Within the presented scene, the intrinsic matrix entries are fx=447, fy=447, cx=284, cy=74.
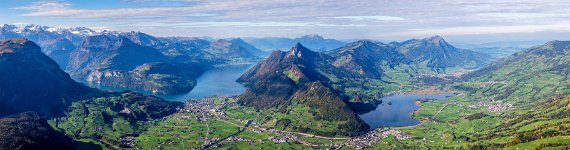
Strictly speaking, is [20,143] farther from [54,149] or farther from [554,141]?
[554,141]

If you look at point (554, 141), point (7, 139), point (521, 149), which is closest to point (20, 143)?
point (7, 139)

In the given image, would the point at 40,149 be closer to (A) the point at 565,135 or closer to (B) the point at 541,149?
(B) the point at 541,149

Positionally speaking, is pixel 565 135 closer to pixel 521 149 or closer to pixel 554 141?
pixel 554 141

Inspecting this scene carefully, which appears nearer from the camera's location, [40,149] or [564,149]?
[564,149]

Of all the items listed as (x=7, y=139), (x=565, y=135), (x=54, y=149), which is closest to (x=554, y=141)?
(x=565, y=135)

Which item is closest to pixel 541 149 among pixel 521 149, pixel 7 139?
pixel 521 149

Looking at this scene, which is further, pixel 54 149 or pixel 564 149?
pixel 54 149

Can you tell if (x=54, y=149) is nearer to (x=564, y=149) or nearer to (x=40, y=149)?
(x=40, y=149)

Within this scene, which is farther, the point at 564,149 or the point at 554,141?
the point at 554,141
